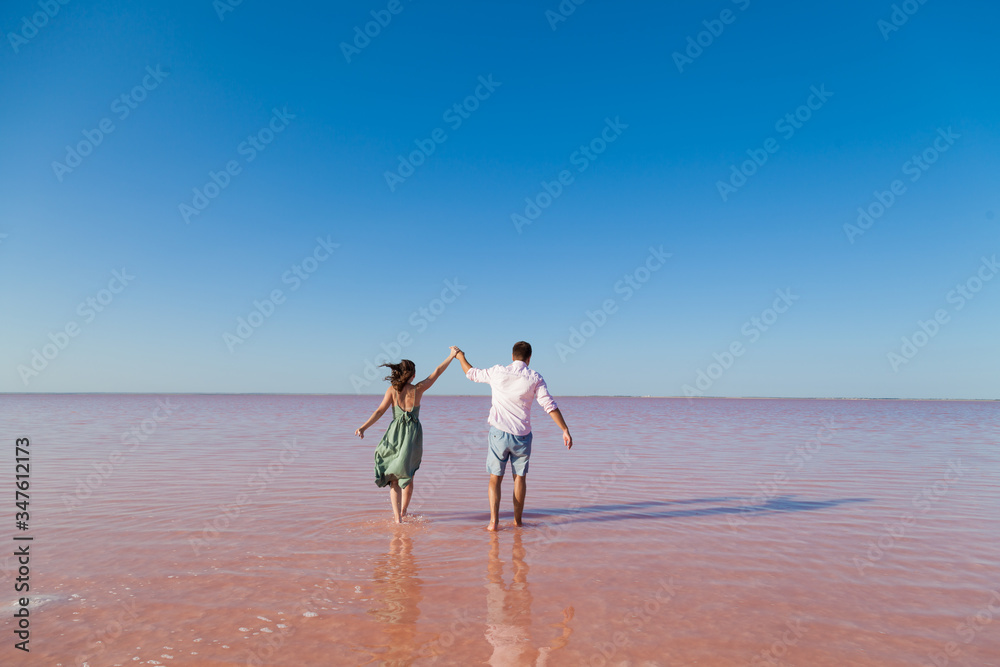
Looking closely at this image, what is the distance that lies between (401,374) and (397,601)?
9.87 ft

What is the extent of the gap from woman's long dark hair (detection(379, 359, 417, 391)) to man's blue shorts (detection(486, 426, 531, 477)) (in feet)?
3.77

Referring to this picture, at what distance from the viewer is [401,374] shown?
6.60 meters

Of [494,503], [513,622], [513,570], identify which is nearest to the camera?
[513,622]

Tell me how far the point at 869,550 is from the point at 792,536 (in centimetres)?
68

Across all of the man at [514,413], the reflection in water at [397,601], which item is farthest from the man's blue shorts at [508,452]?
the reflection in water at [397,601]

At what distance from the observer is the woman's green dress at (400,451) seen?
21.0 feet

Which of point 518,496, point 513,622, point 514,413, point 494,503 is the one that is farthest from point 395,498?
point 513,622

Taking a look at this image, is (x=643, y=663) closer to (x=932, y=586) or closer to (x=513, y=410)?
(x=932, y=586)

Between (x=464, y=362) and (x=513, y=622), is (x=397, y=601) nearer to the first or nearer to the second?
(x=513, y=622)

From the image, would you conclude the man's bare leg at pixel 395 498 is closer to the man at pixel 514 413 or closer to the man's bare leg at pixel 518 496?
the man at pixel 514 413

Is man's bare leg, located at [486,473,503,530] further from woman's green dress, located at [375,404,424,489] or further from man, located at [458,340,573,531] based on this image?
woman's green dress, located at [375,404,424,489]

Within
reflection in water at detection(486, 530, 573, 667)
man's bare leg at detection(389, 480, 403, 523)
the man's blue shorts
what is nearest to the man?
the man's blue shorts

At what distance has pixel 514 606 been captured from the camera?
389cm

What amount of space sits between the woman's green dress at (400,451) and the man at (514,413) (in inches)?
33.4
